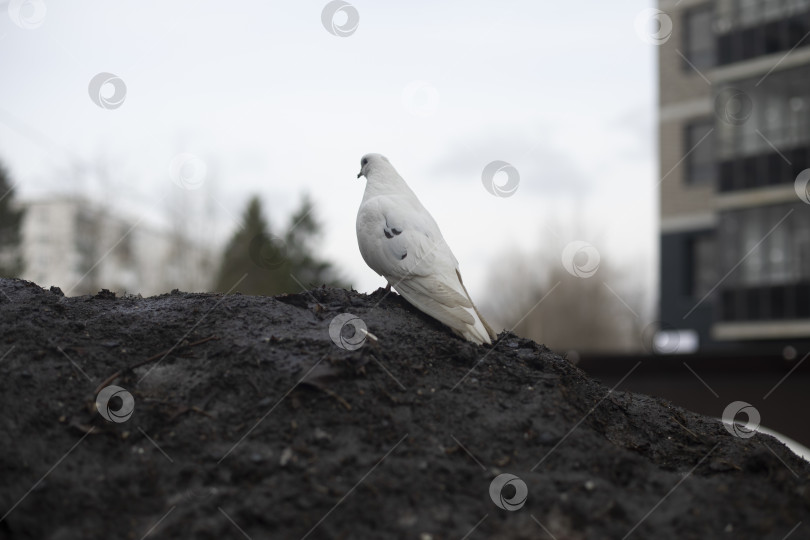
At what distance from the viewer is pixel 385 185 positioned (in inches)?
195

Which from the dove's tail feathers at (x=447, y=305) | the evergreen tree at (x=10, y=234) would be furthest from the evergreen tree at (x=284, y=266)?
the dove's tail feathers at (x=447, y=305)

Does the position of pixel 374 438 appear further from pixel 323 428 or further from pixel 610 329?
pixel 610 329

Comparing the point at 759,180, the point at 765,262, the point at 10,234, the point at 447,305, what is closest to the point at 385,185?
the point at 447,305

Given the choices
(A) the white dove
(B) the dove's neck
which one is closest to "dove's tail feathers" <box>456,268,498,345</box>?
(A) the white dove

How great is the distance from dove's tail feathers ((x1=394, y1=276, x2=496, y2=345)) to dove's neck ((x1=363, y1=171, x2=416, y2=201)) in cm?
78

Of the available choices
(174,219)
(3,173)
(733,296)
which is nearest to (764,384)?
(733,296)

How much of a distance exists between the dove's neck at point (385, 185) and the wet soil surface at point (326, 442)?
1.09 m
